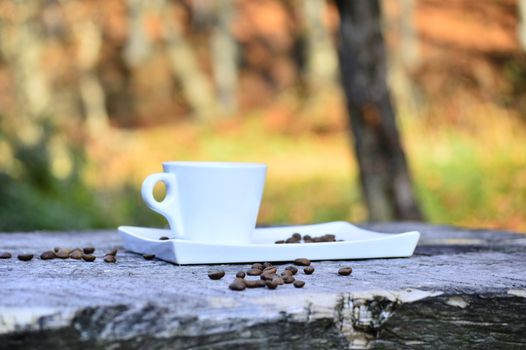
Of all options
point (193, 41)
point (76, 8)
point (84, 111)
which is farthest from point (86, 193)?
point (193, 41)

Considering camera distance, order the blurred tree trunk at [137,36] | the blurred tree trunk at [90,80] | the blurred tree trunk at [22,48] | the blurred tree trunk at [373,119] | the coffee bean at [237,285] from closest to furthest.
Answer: the coffee bean at [237,285]
the blurred tree trunk at [373,119]
the blurred tree trunk at [22,48]
the blurred tree trunk at [90,80]
the blurred tree trunk at [137,36]

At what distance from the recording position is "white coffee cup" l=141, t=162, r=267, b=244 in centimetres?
134

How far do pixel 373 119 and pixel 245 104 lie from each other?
38.4 feet

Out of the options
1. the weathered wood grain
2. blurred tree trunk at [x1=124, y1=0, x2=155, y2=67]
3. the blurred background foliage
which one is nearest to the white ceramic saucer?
the weathered wood grain

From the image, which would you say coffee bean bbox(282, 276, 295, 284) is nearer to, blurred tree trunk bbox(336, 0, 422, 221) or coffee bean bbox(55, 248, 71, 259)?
coffee bean bbox(55, 248, 71, 259)

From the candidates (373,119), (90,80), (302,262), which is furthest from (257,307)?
(90,80)

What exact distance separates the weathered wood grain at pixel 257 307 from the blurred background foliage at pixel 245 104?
3.06 metres

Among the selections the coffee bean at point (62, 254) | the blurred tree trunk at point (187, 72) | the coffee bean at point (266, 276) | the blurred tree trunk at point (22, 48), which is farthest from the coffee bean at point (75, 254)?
the blurred tree trunk at point (187, 72)

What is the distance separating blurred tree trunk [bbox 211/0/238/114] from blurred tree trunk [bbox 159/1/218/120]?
250 mm

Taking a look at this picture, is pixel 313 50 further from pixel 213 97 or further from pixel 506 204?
pixel 506 204

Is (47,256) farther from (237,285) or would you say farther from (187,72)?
(187,72)

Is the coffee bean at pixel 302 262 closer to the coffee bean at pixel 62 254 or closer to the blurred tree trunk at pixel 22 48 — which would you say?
the coffee bean at pixel 62 254

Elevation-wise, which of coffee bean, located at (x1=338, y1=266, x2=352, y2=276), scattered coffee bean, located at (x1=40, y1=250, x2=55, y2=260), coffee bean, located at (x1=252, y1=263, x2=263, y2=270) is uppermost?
scattered coffee bean, located at (x1=40, y1=250, x2=55, y2=260)

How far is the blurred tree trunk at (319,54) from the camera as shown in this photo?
12602mm
